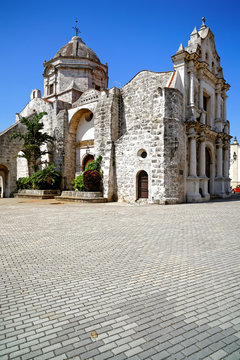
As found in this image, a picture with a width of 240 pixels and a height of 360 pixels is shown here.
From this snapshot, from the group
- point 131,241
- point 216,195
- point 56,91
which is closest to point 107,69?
point 56,91

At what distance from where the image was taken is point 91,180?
15.5m

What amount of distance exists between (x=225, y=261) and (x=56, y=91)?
2518cm

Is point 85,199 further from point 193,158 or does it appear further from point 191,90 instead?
point 191,90

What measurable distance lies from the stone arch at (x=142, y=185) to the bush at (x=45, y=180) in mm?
7128

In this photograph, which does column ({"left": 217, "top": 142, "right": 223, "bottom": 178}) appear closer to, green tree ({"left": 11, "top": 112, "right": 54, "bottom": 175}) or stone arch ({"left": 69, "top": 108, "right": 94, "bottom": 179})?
stone arch ({"left": 69, "top": 108, "right": 94, "bottom": 179})

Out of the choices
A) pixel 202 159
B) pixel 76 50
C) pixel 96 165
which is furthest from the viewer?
pixel 76 50

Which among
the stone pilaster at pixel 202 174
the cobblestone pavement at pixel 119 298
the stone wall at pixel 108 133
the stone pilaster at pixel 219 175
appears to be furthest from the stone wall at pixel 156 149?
the cobblestone pavement at pixel 119 298

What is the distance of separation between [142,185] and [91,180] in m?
3.42

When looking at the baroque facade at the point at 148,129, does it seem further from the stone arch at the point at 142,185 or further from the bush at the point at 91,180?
the bush at the point at 91,180

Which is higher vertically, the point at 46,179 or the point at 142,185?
the point at 46,179

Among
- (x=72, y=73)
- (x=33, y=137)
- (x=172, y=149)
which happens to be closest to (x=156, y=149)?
(x=172, y=149)

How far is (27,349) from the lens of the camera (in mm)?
1922

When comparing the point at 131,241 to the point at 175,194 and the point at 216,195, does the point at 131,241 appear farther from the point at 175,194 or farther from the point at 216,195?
the point at 216,195

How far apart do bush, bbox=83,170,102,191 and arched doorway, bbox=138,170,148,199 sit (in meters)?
2.92
